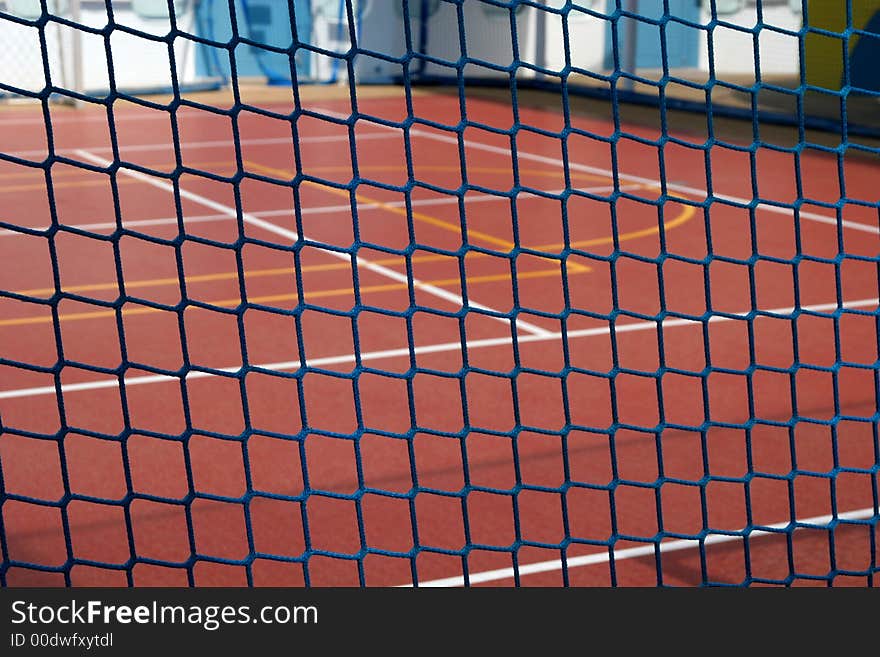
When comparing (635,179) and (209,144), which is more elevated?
(209,144)

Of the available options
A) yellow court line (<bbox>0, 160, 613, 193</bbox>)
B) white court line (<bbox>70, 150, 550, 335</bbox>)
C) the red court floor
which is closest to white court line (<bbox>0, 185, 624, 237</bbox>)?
the red court floor

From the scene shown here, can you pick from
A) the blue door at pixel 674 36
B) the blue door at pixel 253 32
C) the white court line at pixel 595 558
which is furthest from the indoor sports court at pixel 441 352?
the blue door at pixel 674 36

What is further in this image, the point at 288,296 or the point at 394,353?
the point at 288,296

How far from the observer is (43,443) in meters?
4.70

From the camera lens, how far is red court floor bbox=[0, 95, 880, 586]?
311cm

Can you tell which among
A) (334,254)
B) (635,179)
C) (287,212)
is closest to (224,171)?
(287,212)

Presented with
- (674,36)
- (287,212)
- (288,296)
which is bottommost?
(288,296)

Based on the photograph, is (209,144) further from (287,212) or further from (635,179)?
(635,179)

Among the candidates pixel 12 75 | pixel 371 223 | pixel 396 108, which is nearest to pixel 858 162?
pixel 371 223

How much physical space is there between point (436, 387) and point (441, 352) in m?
0.50

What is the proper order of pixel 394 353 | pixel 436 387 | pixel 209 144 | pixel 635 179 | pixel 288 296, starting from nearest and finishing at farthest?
1. pixel 436 387
2. pixel 394 353
3. pixel 288 296
4. pixel 635 179
5. pixel 209 144

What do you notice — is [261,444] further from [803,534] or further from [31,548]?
[803,534]

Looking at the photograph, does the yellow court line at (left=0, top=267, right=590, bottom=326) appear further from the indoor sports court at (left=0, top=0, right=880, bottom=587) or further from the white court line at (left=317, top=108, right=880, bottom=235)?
the white court line at (left=317, top=108, right=880, bottom=235)

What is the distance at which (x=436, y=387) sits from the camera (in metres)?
5.32
